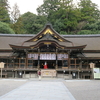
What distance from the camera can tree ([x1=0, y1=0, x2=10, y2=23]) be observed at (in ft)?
179

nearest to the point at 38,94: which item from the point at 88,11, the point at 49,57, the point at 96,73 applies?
the point at 96,73

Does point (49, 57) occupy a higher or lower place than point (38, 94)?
higher

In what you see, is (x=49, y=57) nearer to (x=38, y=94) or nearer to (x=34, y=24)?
(x=38, y=94)

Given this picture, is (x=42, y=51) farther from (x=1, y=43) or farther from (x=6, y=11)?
(x=6, y=11)

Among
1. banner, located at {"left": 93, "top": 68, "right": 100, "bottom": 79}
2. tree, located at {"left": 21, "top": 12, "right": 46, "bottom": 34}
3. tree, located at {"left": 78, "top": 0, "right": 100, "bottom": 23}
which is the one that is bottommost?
banner, located at {"left": 93, "top": 68, "right": 100, "bottom": 79}

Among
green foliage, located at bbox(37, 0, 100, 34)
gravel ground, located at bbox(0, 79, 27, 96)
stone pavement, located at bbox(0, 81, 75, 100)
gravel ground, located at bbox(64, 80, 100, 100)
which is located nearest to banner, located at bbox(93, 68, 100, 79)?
gravel ground, located at bbox(64, 80, 100, 100)

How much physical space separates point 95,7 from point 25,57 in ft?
152

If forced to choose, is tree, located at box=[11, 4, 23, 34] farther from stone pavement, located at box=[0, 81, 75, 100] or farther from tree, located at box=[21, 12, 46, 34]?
stone pavement, located at box=[0, 81, 75, 100]

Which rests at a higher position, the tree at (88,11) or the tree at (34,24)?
the tree at (88,11)

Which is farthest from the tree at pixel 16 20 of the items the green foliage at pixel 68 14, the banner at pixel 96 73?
the banner at pixel 96 73

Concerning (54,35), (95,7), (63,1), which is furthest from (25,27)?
(54,35)

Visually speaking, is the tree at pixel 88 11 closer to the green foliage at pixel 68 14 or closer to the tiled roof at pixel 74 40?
the green foliage at pixel 68 14

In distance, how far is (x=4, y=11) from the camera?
55.3m

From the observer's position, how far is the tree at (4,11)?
179 ft
